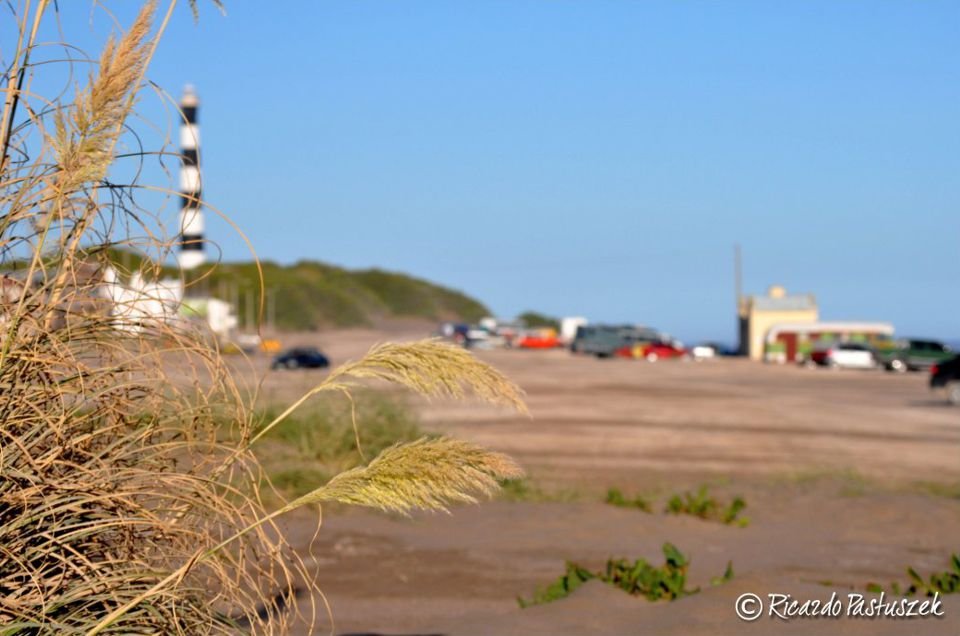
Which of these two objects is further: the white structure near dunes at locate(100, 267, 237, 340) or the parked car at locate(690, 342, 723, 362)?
the parked car at locate(690, 342, 723, 362)

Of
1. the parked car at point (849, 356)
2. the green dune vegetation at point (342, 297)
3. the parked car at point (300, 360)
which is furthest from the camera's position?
the green dune vegetation at point (342, 297)

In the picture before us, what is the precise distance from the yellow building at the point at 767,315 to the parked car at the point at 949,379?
1604 inches

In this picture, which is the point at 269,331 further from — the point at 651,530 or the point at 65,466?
the point at 65,466

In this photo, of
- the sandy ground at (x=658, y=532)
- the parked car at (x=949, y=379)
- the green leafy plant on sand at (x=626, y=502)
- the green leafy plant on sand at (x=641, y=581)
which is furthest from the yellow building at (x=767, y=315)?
the green leafy plant on sand at (x=641, y=581)

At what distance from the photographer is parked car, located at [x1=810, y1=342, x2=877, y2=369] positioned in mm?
59281

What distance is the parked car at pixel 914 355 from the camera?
186 ft

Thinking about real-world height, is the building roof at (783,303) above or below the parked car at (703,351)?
above

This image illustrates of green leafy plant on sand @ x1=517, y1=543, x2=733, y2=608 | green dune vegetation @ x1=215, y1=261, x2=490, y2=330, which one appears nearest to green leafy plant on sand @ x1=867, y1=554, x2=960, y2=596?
green leafy plant on sand @ x1=517, y1=543, x2=733, y2=608

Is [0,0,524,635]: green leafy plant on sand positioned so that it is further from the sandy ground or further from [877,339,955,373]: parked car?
[877,339,955,373]: parked car

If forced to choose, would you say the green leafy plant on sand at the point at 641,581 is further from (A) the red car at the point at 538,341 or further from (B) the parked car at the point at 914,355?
(A) the red car at the point at 538,341

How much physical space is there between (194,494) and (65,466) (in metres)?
0.48

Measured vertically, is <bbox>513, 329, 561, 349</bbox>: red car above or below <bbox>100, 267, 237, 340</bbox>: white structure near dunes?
below

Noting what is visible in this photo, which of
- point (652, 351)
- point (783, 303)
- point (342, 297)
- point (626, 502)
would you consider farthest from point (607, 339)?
point (342, 297)

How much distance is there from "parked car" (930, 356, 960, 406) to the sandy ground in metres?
7.94
